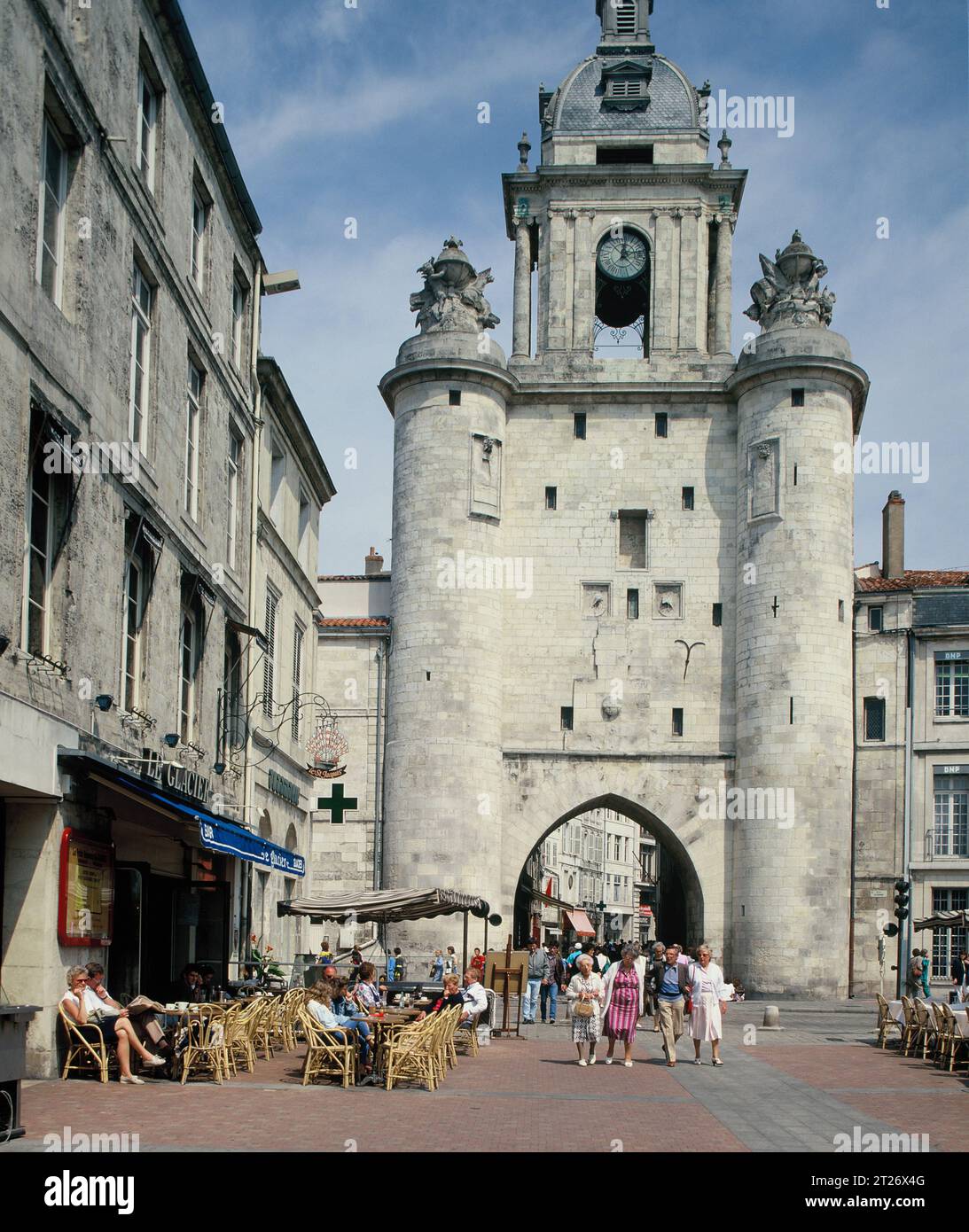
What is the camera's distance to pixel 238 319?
25.8m

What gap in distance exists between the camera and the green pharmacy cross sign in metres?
44.0

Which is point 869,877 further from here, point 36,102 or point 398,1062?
point 36,102

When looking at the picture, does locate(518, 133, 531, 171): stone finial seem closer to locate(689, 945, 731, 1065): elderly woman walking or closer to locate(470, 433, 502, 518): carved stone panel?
locate(470, 433, 502, 518): carved stone panel

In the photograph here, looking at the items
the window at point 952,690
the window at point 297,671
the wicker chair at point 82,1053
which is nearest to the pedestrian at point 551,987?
the window at point 297,671

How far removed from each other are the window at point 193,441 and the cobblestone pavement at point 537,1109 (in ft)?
25.4

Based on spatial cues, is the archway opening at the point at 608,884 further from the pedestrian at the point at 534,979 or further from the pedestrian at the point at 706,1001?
the pedestrian at the point at 706,1001

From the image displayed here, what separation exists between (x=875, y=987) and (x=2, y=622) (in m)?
33.9

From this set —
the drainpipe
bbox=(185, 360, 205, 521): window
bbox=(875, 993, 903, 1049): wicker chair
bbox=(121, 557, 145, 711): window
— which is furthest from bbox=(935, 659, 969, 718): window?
bbox=(121, 557, 145, 711): window

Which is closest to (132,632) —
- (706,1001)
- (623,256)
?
(706,1001)

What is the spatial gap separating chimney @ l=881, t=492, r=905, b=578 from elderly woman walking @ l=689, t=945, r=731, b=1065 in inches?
1199

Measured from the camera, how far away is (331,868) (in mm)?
44594

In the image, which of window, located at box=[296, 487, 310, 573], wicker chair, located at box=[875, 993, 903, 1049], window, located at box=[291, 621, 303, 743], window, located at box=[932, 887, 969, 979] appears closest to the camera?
wicker chair, located at box=[875, 993, 903, 1049]
